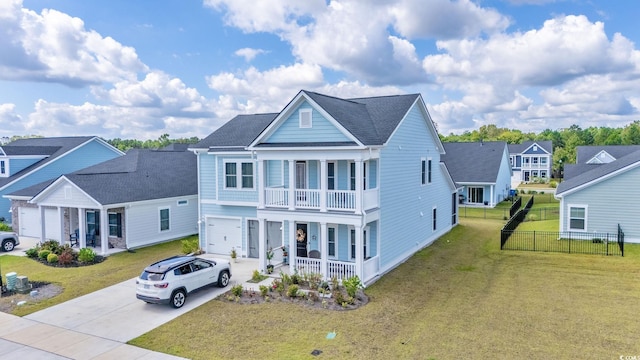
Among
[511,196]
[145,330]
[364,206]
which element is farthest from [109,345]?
[511,196]

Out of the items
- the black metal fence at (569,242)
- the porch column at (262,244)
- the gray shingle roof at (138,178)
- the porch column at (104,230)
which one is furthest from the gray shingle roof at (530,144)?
the porch column at (104,230)

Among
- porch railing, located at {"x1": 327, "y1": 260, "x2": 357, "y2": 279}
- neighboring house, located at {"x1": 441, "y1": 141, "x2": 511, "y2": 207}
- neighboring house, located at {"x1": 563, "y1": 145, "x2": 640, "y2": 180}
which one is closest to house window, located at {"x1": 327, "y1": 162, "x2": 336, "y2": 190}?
porch railing, located at {"x1": 327, "y1": 260, "x2": 357, "y2": 279}

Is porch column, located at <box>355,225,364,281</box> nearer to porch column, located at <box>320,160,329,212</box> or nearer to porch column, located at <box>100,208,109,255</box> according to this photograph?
porch column, located at <box>320,160,329,212</box>

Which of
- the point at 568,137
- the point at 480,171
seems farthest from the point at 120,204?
the point at 568,137

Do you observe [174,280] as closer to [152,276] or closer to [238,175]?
[152,276]

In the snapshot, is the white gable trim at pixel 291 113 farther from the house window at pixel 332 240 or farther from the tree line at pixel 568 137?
the tree line at pixel 568 137

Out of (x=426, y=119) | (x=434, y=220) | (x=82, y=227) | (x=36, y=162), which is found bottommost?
(x=434, y=220)
